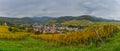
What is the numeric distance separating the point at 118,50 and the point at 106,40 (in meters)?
10.6

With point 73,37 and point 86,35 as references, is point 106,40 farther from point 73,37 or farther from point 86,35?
point 73,37

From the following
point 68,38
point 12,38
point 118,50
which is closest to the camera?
point 118,50

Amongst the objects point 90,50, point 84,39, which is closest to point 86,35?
point 84,39

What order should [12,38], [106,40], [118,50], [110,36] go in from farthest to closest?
1. [12,38]
2. [110,36]
3. [106,40]
4. [118,50]

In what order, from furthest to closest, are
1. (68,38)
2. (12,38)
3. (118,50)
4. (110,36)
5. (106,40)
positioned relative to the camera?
1. (12,38)
2. (68,38)
3. (110,36)
4. (106,40)
5. (118,50)

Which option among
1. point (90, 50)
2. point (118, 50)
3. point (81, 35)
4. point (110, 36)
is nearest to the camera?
point (118, 50)

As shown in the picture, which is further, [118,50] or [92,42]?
[92,42]

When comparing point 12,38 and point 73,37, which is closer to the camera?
point 73,37

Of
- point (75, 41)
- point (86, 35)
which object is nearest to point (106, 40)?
point (86, 35)

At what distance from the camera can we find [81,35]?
130 ft

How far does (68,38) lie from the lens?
43156 mm

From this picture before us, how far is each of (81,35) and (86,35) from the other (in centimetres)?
190

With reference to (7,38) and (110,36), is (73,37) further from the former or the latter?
(7,38)

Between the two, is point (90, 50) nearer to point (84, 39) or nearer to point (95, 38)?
point (95, 38)
